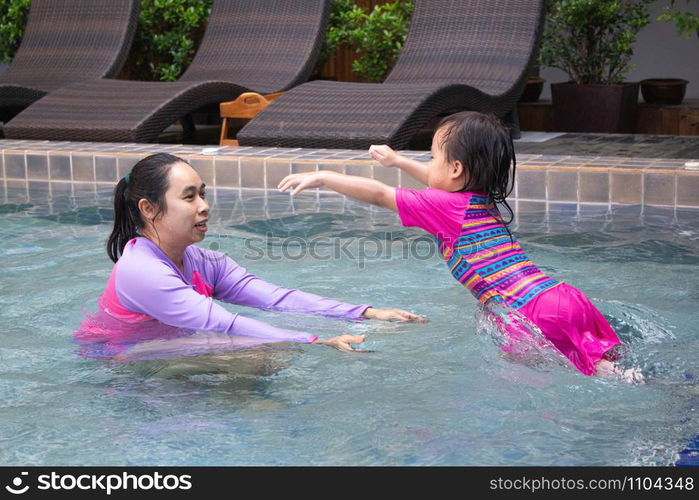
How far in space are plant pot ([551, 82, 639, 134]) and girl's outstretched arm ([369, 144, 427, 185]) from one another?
19.2 ft

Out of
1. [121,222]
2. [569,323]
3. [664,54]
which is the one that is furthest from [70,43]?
[569,323]

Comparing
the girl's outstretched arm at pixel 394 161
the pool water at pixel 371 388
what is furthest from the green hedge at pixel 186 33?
the girl's outstretched arm at pixel 394 161

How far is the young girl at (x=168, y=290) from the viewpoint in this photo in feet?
10.3

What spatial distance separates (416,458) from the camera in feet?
8.73

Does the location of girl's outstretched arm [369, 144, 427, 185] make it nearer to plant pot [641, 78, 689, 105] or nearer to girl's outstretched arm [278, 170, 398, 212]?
girl's outstretched arm [278, 170, 398, 212]

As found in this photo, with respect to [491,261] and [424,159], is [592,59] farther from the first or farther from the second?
[491,261]

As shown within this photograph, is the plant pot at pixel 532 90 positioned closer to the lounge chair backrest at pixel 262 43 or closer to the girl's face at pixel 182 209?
the lounge chair backrest at pixel 262 43

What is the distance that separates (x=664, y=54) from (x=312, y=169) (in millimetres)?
6186

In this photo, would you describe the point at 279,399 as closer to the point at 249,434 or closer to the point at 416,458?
the point at 249,434

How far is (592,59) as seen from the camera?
9.15 metres

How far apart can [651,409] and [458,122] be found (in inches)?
42.9

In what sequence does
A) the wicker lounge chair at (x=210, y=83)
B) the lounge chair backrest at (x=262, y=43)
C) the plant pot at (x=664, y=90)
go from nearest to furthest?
1. the wicker lounge chair at (x=210, y=83)
2. the lounge chair backrest at (x=262, y=43)
3. the plant pot at (x=664, y=90)

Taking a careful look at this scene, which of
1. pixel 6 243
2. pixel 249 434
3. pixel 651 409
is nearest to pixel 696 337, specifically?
pixel 651 409

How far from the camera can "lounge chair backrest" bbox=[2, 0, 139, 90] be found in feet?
30.4
